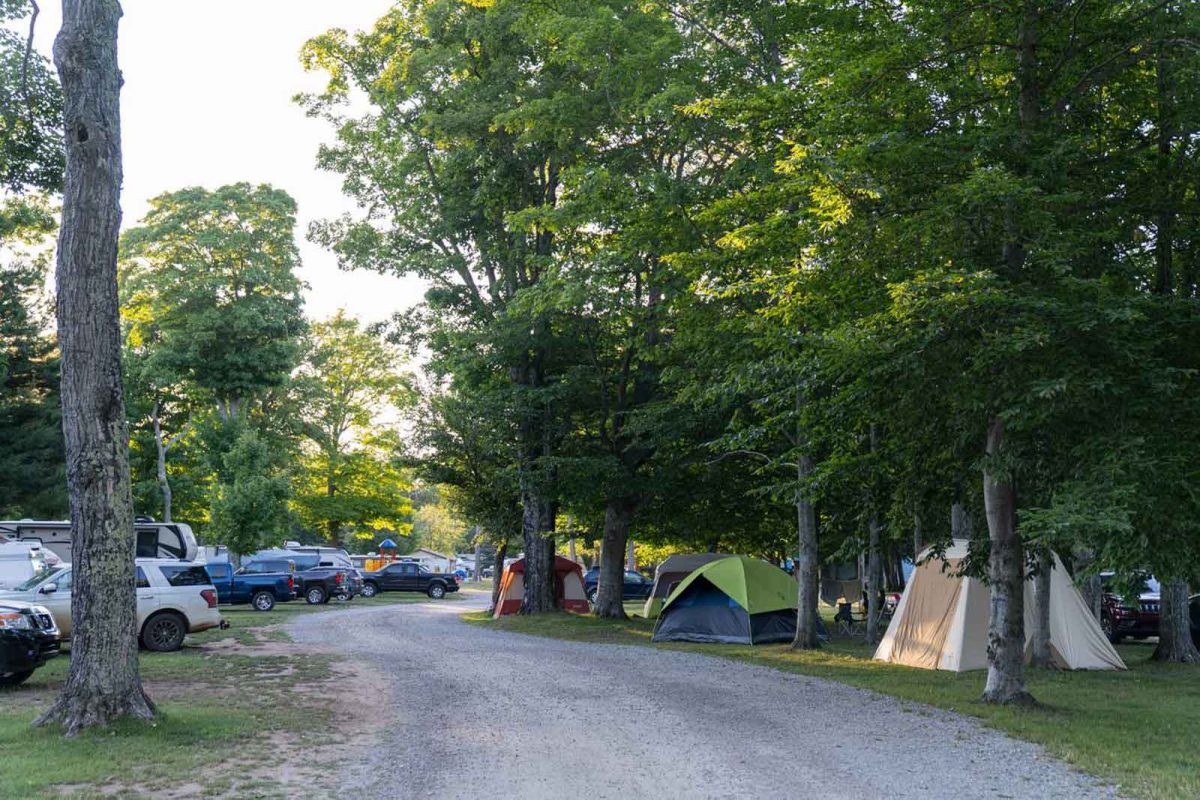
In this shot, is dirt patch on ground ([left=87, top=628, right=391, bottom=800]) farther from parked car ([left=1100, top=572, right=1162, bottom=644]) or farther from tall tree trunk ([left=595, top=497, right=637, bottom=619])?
parked car ([left=1100, top=572, right=1162, bottom=644])

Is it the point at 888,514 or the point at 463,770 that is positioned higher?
the point at 888,514

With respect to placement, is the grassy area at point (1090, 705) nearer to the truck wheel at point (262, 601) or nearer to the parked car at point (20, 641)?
the parked car at point (20, 641)

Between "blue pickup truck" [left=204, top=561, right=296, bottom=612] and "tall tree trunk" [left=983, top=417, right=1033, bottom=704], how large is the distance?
86.0ft

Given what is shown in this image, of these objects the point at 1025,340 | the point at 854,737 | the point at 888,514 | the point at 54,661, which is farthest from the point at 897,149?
the point at 54,661

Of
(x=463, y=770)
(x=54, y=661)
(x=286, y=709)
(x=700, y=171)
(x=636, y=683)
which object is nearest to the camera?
(x=463, y=770)

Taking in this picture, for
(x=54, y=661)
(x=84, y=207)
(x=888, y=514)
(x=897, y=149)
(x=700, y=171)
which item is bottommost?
(x=54, y=661)

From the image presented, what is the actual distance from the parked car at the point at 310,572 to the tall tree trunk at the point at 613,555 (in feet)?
41.6

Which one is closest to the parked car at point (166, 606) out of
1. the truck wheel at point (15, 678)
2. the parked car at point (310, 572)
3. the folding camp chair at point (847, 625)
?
the truck wheel at point (15, 678)

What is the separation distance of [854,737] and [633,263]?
13.4m

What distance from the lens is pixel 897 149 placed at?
39.3ft

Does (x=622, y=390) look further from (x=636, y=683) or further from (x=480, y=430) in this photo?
(x=636, y=683)

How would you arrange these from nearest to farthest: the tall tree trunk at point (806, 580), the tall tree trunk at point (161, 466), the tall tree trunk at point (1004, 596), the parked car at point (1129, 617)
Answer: the tall tree trunk at point (1004, 596) → the tall tree trunk at point (806, 580) → the parked car at point (1129, 617) → the tall tree trunk at point (161, 466)

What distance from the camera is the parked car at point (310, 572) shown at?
36281mm

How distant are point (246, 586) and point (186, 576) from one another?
608 inches
